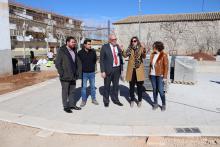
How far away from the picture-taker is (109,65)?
632 centimetres

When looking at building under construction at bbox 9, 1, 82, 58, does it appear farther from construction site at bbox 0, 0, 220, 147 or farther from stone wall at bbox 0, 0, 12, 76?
construction site at bbox 0, 0, 220, 147

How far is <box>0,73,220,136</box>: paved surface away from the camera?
4.94 metres

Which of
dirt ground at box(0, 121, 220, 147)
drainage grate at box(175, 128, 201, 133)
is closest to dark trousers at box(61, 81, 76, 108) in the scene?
dirt ground at box(0, 121, 220, 147)

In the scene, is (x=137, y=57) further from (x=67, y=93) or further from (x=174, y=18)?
(x=174, y=18)

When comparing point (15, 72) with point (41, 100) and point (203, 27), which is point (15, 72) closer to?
point (41, 100)

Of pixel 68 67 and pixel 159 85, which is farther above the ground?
pixel 68 67

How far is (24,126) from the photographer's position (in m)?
5.29

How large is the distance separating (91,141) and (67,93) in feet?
6.09

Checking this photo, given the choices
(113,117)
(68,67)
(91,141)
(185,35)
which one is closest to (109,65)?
(68,67)

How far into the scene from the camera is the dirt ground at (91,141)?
14.3 feet

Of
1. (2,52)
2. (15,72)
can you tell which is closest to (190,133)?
(2,52)

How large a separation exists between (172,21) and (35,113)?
29045 millimetres

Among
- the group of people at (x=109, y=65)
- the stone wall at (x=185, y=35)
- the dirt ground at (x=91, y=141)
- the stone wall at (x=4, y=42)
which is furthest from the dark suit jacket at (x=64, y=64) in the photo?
the stone wall at (x=185, y=35)

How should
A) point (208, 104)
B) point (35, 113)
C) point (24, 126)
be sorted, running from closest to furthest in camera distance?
point (24, 126), point (35, 113), point (208, 104)
